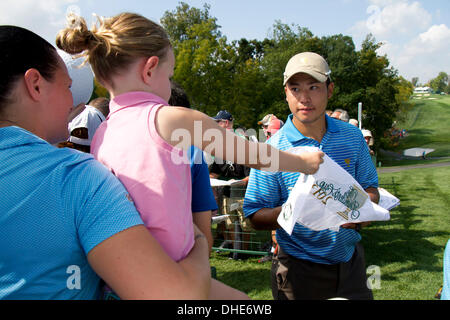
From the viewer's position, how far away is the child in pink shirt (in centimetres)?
105

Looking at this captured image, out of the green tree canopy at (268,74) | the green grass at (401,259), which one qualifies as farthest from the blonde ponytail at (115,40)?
the green tree canopy at (268,74)

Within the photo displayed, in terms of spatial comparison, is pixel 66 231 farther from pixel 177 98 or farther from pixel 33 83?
pixel 177 98

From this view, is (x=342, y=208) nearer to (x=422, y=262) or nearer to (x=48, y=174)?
(x=48, y=174)

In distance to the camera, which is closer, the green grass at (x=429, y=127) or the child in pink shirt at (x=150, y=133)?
the child in pink shirt at (x=150, y=133)

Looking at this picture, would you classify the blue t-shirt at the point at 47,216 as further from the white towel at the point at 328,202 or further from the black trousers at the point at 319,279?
the black trousers at the point at 319,279

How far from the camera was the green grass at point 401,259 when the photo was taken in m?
5.04

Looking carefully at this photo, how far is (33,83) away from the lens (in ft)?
3.47

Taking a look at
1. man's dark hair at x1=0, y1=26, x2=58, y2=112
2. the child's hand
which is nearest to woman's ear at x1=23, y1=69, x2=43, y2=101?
man's dark hair at x1=0, y1=26, x2=58, y2=112

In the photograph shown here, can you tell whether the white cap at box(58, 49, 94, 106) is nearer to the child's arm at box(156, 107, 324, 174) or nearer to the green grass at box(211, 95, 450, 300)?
the child's arm at box(156, 107, 324, 174)

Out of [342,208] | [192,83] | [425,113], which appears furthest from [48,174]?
[425,113]

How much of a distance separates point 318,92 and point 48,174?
208 cm

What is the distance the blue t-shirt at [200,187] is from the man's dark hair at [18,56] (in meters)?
0.72

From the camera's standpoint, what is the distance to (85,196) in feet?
3.06

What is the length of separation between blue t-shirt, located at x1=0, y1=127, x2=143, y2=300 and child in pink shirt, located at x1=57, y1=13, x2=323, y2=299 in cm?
12
